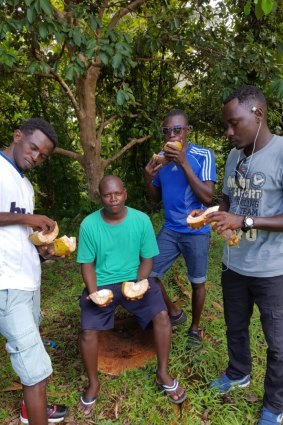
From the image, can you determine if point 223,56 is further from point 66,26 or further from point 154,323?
point 154,323

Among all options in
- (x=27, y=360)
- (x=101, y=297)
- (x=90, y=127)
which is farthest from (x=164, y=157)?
(x=90, y=127)

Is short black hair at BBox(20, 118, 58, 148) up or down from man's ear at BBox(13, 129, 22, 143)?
up

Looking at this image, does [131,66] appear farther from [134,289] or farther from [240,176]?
[134,289]

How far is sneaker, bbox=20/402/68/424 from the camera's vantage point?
89.8 inches

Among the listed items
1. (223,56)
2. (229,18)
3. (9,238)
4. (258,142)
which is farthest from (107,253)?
(229,18)

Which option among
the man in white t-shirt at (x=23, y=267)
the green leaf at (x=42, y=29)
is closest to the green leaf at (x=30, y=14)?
the green leaf at (x=42, y=29)

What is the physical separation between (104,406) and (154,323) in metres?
0.63

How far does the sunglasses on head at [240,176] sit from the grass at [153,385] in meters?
1.39

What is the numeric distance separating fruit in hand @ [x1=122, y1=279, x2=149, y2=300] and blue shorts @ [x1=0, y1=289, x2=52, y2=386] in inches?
25.1

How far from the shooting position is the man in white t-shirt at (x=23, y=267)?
1891 mm

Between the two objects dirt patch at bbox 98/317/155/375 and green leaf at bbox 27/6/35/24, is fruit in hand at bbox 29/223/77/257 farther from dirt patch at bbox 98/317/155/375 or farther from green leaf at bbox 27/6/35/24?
green leaf at bbox 27/6/35/24

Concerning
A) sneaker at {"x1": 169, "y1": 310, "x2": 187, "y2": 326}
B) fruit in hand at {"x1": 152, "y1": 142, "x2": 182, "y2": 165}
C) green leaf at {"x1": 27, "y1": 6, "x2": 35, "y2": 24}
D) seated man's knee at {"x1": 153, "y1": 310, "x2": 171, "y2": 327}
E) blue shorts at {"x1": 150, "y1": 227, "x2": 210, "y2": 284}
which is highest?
green leaf at {"x1": 27, "y1": 6, "x2": 35, "y2": 24}

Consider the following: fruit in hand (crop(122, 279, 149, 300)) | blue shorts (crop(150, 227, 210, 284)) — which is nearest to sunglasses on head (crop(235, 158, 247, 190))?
blue shorts (crop(150, 227, 210, 284))

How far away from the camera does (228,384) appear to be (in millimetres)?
2486
